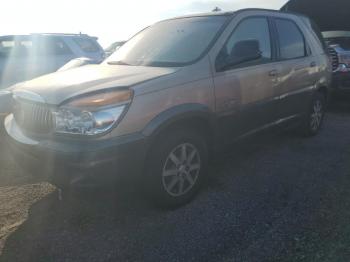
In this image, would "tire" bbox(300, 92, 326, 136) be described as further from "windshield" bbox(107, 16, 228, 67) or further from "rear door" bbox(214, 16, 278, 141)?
"windshield" bbox(107, 16, 228, 67)

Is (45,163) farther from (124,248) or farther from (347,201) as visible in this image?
(347,201)

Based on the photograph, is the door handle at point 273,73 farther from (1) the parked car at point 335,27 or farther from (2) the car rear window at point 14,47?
(2) the car rear window at point 14,47

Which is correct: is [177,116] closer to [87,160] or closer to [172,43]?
[87,160]

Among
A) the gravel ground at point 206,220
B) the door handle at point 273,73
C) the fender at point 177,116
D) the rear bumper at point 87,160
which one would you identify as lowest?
the gravel ground at point 206,220

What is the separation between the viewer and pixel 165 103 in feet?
10.4

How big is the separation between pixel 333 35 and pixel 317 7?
2.72ft

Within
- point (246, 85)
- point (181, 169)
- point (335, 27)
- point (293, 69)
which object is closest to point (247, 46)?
point (246, 85)

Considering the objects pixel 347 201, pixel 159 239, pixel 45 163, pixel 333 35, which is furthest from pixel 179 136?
pixel 333 35

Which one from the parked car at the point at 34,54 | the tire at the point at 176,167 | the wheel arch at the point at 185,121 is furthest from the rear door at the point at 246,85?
the parked car at the point at 34,54

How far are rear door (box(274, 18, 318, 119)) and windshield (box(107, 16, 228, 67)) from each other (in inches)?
41.0

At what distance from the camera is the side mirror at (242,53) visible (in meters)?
3.77

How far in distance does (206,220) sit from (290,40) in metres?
2.73

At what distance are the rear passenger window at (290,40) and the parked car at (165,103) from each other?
20mm

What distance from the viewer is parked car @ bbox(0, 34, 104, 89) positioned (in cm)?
832
